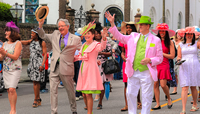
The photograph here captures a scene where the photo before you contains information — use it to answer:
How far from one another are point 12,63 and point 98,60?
1931mm

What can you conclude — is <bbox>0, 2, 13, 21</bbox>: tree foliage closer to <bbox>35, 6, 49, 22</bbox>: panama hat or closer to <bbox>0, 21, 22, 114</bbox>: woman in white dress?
<bbox>0, 21, 22, 114</bbox>: woman in white dress

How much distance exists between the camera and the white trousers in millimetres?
6262

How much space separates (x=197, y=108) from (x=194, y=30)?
1868mm

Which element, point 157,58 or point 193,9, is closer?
point 157,58

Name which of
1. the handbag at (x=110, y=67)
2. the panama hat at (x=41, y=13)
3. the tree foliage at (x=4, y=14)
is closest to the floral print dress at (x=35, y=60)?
the handbag at (x=110, y=67)

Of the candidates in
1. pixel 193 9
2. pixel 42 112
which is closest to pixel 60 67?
pixel 42 112

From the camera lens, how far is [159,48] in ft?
21.0

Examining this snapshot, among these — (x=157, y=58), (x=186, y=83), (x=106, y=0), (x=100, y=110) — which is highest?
(x=106, y=0)

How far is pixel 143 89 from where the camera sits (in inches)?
249

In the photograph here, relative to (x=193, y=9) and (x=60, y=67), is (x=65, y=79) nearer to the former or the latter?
(x=60, y=67)

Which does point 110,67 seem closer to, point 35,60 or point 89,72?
point 89,72

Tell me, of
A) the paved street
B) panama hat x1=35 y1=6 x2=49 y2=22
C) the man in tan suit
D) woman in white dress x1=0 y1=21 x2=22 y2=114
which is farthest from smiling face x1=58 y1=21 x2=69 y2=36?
the paved street

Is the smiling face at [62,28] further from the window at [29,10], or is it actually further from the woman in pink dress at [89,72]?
the window at [29,10]

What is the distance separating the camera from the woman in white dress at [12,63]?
764cm
